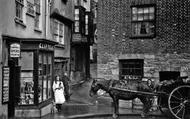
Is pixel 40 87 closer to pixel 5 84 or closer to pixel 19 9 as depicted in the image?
pixel 5 84

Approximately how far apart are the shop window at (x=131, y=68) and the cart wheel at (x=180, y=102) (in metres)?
5.73

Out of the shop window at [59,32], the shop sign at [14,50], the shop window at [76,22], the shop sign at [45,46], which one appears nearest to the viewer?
the shop sign at [14,50]

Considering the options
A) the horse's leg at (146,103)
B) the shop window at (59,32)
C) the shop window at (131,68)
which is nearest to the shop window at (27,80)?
the horse's leg at (146,103)

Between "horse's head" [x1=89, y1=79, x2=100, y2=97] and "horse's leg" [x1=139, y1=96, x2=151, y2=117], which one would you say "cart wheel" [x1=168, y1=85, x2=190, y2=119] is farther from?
"horse's head" [x1=89, y1=79, x2=100, y2=97]

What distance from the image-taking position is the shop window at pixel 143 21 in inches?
654

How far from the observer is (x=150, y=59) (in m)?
16.5

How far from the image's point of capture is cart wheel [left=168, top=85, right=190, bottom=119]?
10.5m

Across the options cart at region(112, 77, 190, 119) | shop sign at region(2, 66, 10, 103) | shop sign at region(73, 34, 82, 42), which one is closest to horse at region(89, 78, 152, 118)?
cart at region(112, 77, 190, 119)

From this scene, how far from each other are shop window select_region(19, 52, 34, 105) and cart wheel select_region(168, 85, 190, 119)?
5.93m

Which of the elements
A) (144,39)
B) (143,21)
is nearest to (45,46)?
(144,39)

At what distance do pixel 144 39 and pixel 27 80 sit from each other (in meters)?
6.79

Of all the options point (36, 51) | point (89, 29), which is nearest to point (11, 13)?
point (36, 51)

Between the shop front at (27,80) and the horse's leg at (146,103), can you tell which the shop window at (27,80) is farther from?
the horse's leg at (146,103)

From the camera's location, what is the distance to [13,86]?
12664mm
